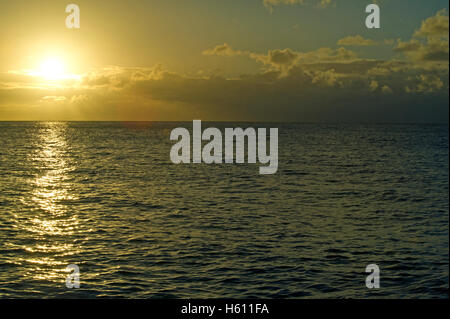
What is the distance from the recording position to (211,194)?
37.8 m

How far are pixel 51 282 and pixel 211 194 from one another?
→ 71.0ft

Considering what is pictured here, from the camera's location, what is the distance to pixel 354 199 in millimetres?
35812

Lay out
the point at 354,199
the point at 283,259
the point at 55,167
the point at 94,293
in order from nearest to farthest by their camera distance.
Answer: the point at 94,293, the point at 283,259, the point at 354,199, the point at 55,167

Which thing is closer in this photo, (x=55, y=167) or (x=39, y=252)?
(x=39, y=252)

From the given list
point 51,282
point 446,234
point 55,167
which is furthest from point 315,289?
point 55,167

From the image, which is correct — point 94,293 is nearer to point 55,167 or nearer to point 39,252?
point 39,252

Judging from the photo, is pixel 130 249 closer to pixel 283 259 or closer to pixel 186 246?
pixel 186 246

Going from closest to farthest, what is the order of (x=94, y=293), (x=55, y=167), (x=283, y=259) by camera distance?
(x=94, y=293), (x=283, y=259), (x=55, y=167)
